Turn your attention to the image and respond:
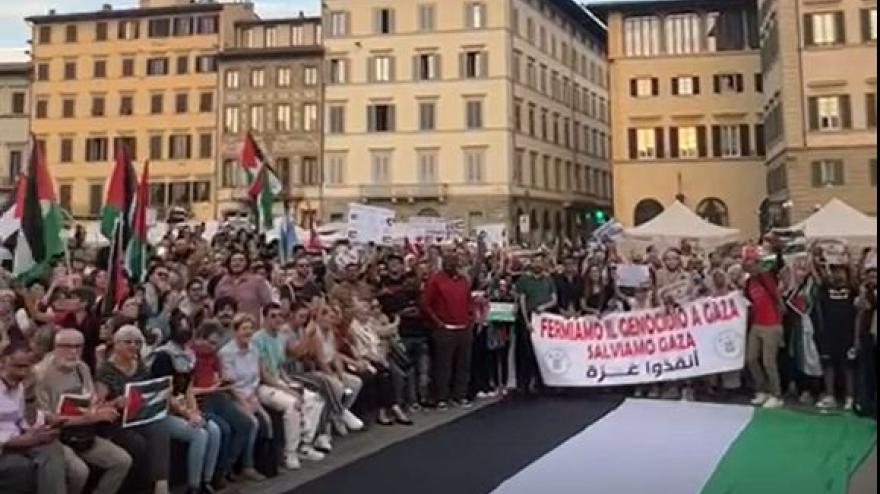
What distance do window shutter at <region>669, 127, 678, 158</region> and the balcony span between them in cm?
1292

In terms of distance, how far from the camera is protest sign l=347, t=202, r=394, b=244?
2262 cm

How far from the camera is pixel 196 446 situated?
7.43m

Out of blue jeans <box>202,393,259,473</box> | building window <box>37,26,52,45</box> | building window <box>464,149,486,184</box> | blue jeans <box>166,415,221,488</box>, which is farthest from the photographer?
building window <box>37,26,52,45</box>

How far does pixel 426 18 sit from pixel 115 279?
51.0 m

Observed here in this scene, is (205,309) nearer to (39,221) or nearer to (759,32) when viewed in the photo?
(39,221)

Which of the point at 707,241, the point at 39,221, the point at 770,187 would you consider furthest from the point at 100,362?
the point at 770,187

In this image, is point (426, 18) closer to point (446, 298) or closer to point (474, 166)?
point (474, 166)

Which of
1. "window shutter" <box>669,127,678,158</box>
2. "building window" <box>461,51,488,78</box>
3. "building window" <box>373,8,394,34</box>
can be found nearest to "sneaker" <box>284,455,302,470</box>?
"building window" <box>461,51,488,78</box>

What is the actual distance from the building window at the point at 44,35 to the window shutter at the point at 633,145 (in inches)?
1460

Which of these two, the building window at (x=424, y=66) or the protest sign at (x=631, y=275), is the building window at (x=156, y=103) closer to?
the building window at (x=424, y=66)

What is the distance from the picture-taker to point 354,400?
1044cm

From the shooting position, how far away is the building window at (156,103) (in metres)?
61.3

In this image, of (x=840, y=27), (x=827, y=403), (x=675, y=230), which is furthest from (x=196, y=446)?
(x=840, y=27)

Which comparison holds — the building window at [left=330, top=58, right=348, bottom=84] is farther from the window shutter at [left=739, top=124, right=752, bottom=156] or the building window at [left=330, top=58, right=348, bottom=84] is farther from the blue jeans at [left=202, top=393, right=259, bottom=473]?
the blue jeans at [left=202, top=393, right=259, bottom=473]
